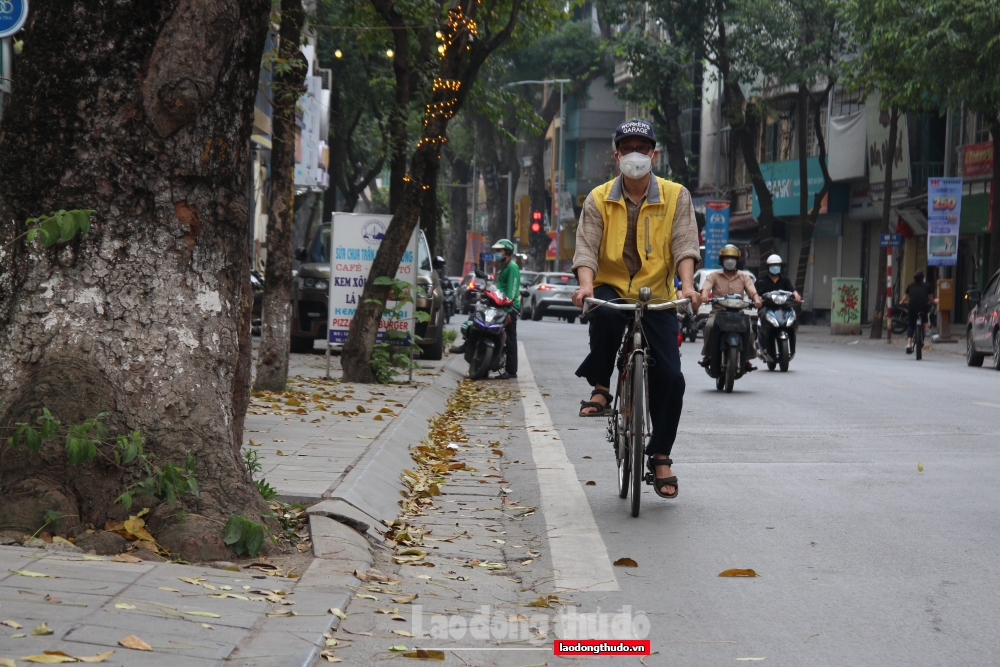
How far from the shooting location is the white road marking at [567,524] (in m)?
5.64

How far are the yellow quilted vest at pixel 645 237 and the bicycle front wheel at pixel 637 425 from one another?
19.9 inches

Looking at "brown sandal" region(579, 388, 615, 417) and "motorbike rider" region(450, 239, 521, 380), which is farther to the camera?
"motorbike rider" region(450, 239, 521, 380)

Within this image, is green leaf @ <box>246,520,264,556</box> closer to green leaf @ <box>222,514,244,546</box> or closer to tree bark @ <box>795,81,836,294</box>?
green leaf @ <box>222,514,244,546</box>

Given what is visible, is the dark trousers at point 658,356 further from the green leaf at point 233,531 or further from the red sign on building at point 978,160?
the red sign on building at point 978,160

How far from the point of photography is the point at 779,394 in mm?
15234

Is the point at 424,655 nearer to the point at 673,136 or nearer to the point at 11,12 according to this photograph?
the point at 11,12

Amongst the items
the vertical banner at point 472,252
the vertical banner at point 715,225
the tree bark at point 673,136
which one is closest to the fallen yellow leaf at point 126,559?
the vertical banner at point 715,225

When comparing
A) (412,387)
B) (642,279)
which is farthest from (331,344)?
(642,279)

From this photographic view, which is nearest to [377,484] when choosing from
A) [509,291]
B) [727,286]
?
[727,286]

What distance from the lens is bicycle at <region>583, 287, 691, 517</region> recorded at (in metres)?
7.09

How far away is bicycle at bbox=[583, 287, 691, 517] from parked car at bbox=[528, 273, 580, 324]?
36522mm

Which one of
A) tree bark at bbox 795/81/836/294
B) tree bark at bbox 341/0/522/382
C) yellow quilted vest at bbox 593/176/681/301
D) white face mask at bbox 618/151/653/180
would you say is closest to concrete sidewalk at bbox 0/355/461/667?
yellow quilted vest at bbox 593/176/681/301

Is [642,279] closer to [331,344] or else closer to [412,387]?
[412,387]

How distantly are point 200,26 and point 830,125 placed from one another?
4187cm
